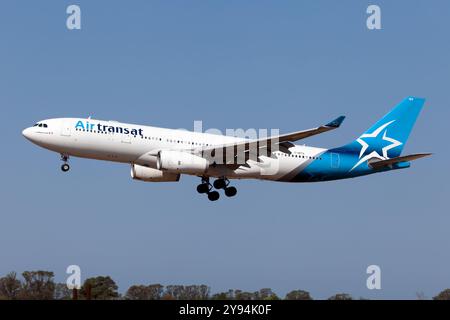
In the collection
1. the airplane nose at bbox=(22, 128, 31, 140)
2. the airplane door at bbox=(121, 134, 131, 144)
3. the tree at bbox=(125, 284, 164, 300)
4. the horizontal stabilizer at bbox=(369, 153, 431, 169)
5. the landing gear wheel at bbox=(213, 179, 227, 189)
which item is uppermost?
the airplane nose at bbox=(22, 128, 31, 140)

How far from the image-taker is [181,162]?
44094 millimetres

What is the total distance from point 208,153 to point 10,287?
50.5 feet

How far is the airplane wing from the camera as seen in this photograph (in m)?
42.5

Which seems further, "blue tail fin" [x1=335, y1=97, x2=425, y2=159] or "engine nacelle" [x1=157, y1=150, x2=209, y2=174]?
"blue tail fin" [x1=335, y1=97, x2=425, y2=159]

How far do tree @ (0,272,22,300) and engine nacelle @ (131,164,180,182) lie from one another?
587 inches

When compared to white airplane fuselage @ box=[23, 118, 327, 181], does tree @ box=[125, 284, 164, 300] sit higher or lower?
lower

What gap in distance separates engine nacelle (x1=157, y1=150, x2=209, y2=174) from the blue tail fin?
10.6 m

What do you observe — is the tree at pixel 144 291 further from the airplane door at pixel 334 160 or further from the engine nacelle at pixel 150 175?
the airplane door at pixel 334 160

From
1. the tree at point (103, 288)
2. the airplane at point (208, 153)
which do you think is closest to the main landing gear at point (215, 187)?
the airplane at point (208, 153)

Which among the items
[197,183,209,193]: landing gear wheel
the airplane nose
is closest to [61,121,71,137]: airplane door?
the airplane nose

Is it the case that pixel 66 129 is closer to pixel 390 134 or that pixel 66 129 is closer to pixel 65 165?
pixel 65 165

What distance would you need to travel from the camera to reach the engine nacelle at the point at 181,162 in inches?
1721

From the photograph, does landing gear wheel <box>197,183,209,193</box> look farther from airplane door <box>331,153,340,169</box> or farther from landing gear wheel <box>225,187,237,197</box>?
airplane door <box>331,153,340,169</box>
